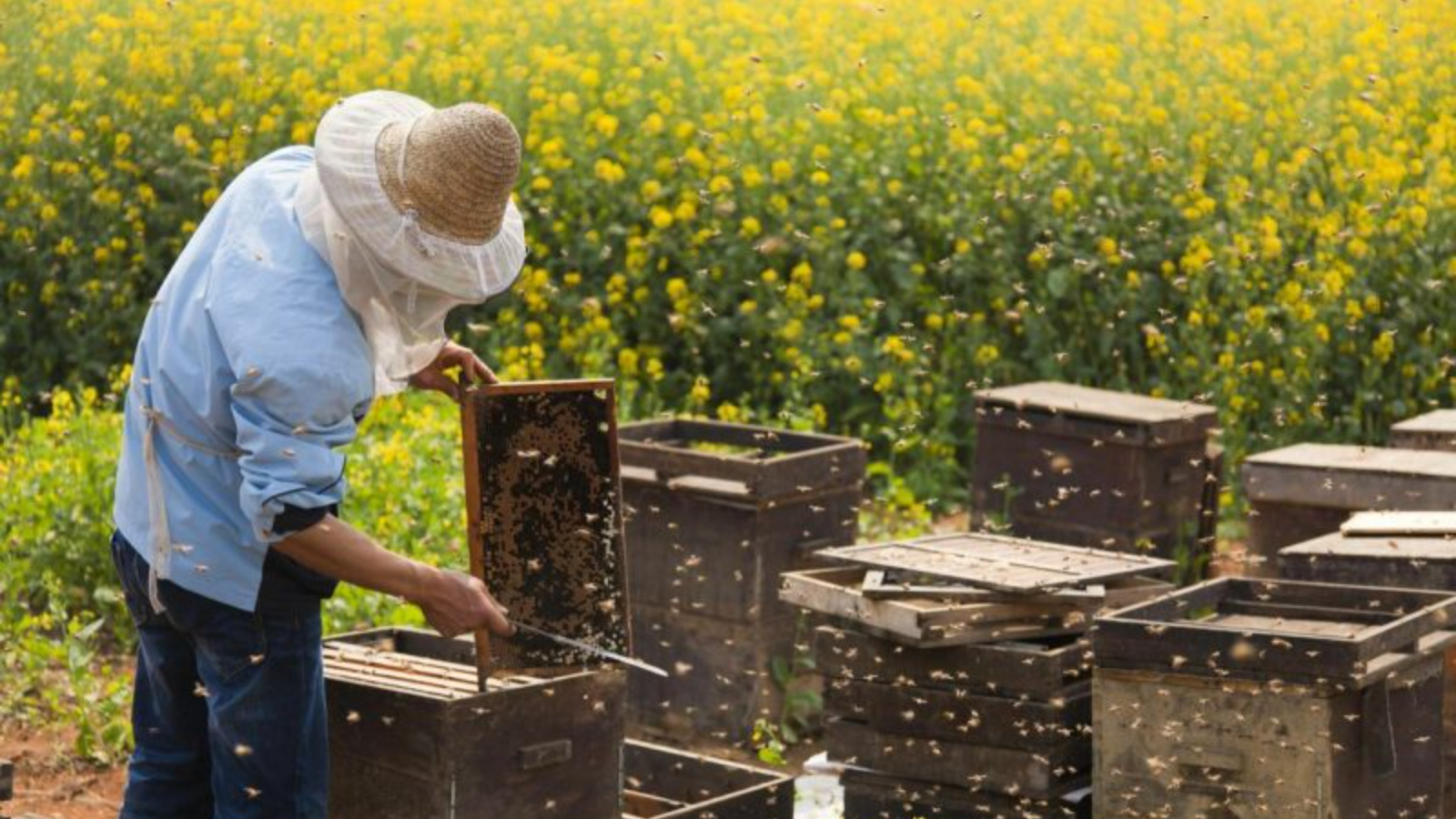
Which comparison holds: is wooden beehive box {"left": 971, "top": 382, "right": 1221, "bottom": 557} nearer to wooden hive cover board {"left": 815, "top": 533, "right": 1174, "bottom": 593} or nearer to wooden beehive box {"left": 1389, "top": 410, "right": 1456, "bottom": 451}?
wooden beehive box {"left": 1389, "top": 410, "right": 1456, "bottom": 451}

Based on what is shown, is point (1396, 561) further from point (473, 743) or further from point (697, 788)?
point (473, 743)

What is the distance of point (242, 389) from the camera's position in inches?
137

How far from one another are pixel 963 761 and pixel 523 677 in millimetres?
1042

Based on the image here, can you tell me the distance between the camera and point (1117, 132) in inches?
356

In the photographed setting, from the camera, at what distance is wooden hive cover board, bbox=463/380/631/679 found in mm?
4289

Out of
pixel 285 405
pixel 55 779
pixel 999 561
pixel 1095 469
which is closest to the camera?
pixel 285 405

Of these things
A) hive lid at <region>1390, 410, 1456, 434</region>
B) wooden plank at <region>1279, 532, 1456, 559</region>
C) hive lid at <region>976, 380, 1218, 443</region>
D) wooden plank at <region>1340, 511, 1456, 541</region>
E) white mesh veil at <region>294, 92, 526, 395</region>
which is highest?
white mesh veil at <region>294, 92, 526, 395</region>

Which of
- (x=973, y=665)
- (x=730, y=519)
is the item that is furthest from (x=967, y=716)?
(x=730, y=519)

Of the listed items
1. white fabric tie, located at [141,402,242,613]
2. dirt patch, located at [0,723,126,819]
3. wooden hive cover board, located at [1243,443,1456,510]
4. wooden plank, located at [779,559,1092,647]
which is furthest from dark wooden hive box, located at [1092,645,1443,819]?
dirt patch, located at [0,723,126,819]

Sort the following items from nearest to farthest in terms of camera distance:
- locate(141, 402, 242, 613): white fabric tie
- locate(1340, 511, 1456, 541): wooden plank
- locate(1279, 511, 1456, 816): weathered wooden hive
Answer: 1. locate(141, 402, 242, 613): white fabric tie
2. locate(1279, 511, 1456, 816): weathered wooden hive
3. locate(1340, 511, 1456, 541): wooden plank

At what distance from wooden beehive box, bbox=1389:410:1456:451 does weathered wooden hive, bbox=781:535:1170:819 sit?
1.89 meters

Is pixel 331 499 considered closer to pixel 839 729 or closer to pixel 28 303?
pixel 839 729

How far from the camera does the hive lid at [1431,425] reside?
661 centimetres

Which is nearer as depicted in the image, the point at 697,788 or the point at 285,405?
the point at 285,405
